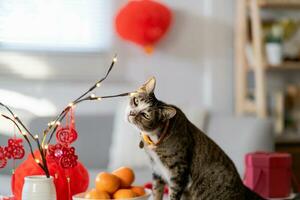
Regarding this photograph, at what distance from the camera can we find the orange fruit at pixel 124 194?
4.66 ft

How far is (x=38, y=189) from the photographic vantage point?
136cm

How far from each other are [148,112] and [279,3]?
236cm

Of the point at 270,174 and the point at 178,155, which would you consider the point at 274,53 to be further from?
the point at 178,155

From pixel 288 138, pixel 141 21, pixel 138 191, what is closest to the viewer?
pixel 138 191

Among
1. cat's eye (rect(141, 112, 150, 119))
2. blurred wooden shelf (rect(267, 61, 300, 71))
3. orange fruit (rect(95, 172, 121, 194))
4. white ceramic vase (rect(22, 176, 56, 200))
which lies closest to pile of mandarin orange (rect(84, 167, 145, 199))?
orange fruit (rect(95, 172, 121, 194))

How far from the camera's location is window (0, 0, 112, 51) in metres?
3.33

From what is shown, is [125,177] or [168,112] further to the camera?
[125,177]

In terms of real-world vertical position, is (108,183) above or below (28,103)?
below

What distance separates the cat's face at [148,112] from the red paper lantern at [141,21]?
204 cm

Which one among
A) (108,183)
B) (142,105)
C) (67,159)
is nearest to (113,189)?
(108,183)

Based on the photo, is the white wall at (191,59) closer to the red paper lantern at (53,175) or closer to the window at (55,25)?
the window at (55,25)

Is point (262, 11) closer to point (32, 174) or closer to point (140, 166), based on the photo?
point (140, 166)

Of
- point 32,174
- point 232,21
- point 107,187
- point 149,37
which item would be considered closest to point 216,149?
point 107,187

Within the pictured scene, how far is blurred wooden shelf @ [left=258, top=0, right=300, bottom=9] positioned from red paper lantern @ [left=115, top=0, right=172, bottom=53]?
63cm
